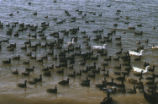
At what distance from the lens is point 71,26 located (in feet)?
81.9

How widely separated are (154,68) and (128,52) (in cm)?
255

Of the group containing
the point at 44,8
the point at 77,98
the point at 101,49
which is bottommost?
the point at 77,98

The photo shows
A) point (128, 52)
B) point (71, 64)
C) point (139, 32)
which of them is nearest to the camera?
point (71, 64)

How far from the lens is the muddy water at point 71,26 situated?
44.7 ft

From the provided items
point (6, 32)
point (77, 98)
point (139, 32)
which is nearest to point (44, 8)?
point (6, 32)

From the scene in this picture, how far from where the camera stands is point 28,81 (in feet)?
48.9

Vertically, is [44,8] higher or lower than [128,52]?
higher

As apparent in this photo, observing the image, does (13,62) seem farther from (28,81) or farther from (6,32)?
(6,32)

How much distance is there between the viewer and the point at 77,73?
1580 centimetres

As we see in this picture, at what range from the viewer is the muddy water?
44.7 feet

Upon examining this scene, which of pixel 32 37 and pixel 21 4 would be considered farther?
pixel 21 4

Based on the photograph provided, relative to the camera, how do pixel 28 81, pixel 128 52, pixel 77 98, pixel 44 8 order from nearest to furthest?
pixel 77 98
pixel 28 81
pixel 128 52
pixel 44 8

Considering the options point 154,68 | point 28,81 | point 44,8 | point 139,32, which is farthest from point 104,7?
point 28,81

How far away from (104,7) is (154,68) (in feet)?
54.9
